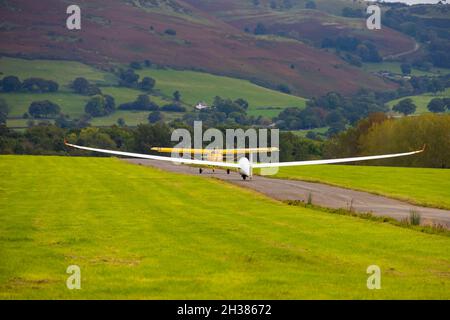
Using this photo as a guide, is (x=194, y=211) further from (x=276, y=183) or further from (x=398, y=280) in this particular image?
(x=276, y=183)

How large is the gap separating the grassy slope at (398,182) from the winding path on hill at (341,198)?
5.69 feet

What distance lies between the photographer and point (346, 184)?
5691 centimetres

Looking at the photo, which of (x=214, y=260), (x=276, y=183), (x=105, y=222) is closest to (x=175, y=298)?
(x=214, y=260)

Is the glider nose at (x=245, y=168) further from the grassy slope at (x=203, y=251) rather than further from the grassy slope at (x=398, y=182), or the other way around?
the grassy slope at (x=203, y=251)

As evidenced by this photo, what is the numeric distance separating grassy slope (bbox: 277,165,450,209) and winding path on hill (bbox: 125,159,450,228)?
1734 mm

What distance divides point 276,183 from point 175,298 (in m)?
37.8

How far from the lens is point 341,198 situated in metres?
44.0

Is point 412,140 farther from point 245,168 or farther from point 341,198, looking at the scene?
point 341,198

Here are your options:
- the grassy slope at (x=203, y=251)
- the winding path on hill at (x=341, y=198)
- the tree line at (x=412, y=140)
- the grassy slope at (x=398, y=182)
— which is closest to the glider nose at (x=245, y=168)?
the winding path on hill at (x=341, y=198)

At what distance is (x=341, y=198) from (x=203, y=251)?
22444 millimetres

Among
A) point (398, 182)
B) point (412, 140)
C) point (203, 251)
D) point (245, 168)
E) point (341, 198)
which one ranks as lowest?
point (398, 182)

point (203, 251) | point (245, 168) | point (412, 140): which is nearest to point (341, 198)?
point (245, 168)

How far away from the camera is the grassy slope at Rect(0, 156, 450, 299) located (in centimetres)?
1772

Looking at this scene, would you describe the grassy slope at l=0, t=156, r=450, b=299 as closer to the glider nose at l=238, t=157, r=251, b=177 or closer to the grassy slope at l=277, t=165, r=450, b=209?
the grassy slope at l=277, t=165, r=450, b=209
